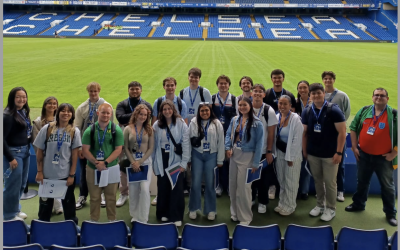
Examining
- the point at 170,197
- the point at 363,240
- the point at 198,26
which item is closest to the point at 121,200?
the point at 170,197

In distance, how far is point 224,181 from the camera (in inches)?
203

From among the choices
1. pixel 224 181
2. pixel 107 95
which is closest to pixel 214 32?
pixel 107 95

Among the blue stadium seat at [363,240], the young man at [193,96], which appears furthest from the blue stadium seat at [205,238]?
the young man at [193,96]

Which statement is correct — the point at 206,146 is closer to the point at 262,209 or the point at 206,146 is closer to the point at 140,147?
the point at 140,147

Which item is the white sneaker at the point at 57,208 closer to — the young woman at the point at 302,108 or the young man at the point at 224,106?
the young man at the point at 224,106

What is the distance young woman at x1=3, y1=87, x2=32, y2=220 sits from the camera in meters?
3.81

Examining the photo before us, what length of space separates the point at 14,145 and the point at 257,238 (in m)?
2.98

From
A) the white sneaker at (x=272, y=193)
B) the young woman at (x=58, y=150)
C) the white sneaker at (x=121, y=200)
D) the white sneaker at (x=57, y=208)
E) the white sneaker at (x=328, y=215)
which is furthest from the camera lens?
the white sneaker at (x=272, y=193)

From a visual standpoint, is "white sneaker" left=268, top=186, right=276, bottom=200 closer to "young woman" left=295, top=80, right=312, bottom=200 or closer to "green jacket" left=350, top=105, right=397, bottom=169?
"young woman" left=295, top=80, right=312, bottom=200

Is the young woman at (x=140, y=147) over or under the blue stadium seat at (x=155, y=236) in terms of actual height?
over

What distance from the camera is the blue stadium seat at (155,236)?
3.08 metres

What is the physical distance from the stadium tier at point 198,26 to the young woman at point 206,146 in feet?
123

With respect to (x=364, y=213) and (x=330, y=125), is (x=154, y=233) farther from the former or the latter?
(x=364, y=213)

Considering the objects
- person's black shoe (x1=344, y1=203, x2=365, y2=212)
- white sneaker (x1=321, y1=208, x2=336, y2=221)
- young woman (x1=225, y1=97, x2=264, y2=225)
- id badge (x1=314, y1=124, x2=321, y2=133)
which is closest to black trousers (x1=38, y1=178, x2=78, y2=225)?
young woman (x1=225, y1=97, x2=264, y2=225)
